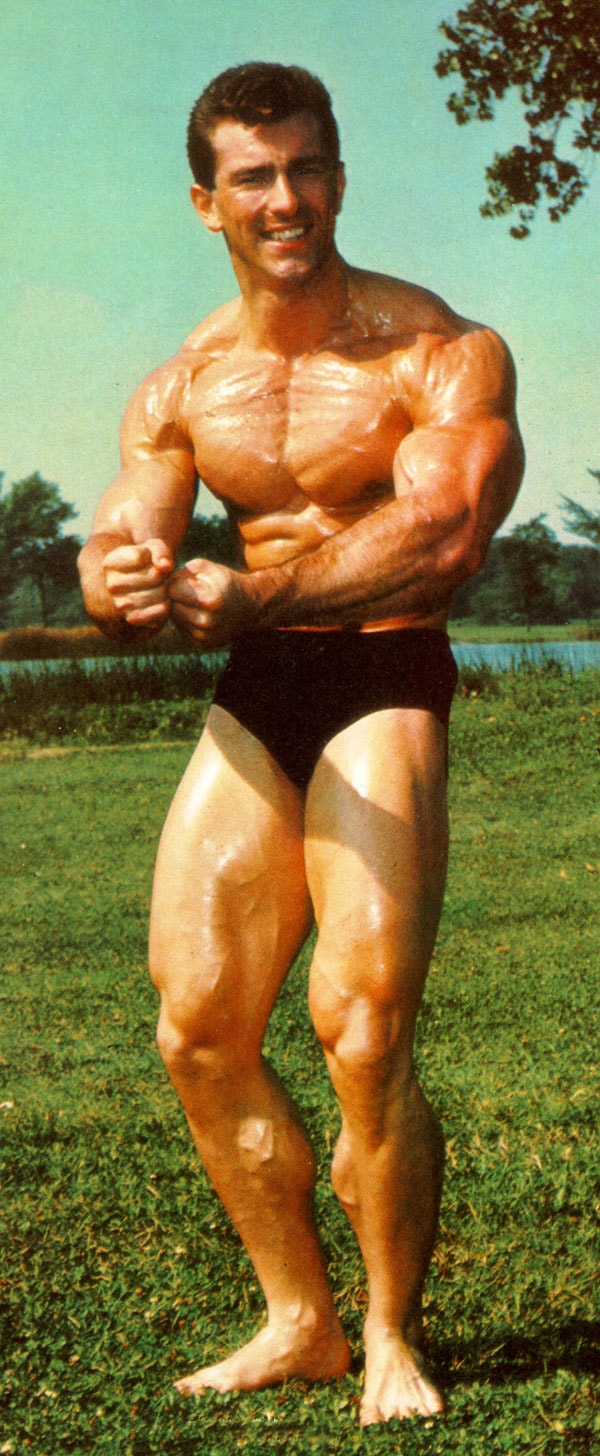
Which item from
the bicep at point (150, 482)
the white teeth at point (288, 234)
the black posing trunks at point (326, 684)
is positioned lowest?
the black posing trunks at point (326, 684)

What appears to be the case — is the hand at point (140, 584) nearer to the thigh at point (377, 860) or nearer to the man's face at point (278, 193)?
the thigh at point (377, 860)

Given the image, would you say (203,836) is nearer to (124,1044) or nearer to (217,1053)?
(217,1053)

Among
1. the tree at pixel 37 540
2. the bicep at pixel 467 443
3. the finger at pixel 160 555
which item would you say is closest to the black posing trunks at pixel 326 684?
the bicep at pixel 467 443

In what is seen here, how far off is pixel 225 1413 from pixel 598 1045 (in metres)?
3.20

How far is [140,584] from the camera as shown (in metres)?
2.98

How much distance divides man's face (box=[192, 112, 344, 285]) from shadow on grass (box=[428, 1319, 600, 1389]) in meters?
2.64

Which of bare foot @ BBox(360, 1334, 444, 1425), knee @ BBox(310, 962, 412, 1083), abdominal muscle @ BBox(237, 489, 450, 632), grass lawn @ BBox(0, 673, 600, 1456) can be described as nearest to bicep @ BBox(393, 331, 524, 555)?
abdominal muscle @ BBox(237, 489, 450, 632)

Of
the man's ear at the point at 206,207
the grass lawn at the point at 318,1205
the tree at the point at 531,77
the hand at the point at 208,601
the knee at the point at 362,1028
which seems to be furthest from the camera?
the tree at the point at 531,77

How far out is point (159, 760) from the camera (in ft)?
51.1

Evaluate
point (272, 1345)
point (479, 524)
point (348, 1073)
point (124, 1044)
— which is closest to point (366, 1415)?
point (272, 1345)

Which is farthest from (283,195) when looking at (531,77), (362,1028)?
(531,77)

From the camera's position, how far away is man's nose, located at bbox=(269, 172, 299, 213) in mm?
3406

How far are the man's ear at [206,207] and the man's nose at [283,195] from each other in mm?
195

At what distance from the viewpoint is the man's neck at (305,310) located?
359cm
